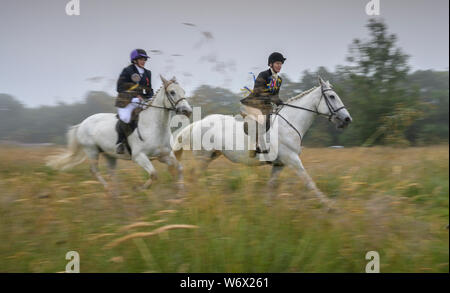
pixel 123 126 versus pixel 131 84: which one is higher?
pixel 131 84

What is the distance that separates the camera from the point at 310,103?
19.6ft

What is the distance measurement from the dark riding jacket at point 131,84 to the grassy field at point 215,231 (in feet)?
7.29

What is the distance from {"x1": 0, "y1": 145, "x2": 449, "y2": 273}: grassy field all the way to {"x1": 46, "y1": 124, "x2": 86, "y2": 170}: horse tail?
331cm

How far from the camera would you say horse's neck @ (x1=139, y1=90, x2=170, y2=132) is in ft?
20.3

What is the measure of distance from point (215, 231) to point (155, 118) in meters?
3.48

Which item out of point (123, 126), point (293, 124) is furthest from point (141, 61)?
point (293, 124)

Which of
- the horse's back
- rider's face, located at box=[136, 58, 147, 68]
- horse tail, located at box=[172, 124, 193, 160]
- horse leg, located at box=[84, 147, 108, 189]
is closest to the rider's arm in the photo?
rider's face, located at box=[136, 58, 147, 68]

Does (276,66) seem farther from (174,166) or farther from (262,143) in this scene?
(174,166)

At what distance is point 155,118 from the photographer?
6.20m

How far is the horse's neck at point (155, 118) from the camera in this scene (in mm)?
6188

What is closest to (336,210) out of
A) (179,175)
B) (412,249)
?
(412,249)

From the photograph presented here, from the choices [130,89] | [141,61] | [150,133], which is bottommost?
[150,133]

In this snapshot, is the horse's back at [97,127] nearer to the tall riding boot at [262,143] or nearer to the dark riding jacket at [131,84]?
the dark riding jacket at [131,84]

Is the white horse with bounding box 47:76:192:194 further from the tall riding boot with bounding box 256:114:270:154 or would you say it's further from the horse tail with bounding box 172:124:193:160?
the tall riding boot with bounding box 256:114:270:154
